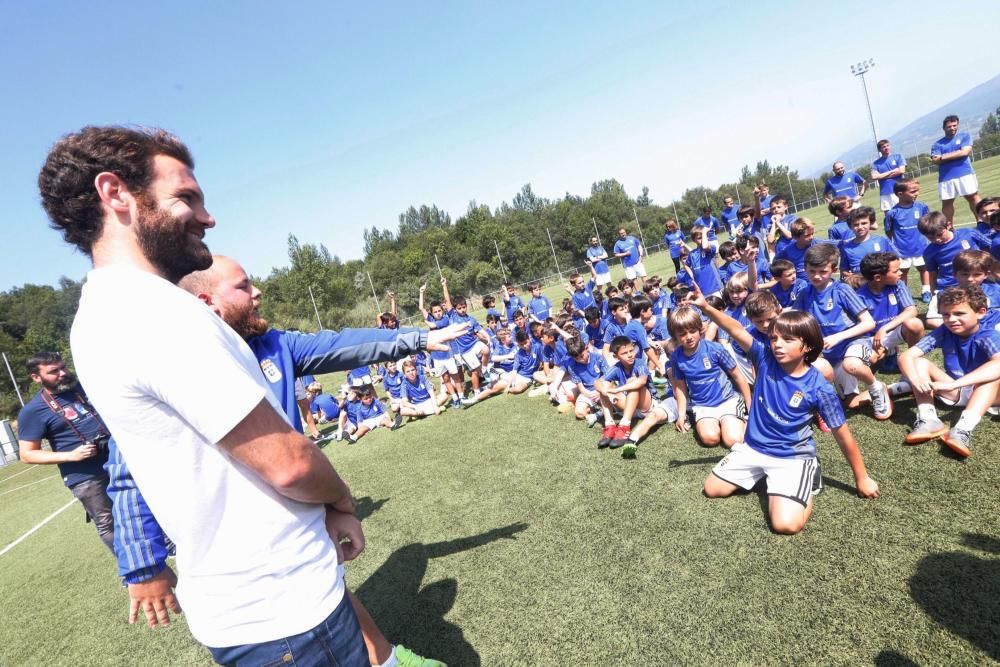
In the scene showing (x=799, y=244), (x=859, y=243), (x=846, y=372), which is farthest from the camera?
(x=799, y=244)

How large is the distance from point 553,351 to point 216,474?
742 centimetres

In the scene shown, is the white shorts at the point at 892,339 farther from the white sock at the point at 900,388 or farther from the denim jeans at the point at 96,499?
the denim jeans at the point at 96,499

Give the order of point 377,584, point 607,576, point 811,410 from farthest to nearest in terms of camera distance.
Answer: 1. point 377,584
2. point 811,410
3. point 607,576

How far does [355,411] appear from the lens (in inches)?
389

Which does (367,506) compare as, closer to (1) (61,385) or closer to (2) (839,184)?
(1) (61,385)

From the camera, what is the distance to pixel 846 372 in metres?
4.63

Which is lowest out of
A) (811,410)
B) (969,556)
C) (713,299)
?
(969,556)

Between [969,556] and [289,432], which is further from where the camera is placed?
[969,556]

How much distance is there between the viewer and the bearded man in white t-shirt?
1038 millimetres

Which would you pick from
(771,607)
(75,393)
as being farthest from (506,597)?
(75,393)

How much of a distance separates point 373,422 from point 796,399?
7.65 meters

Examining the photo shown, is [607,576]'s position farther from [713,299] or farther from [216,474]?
[713,299]

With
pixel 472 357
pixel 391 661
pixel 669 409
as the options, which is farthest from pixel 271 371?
pixel 472 357

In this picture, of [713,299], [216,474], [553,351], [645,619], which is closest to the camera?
[216,474]
